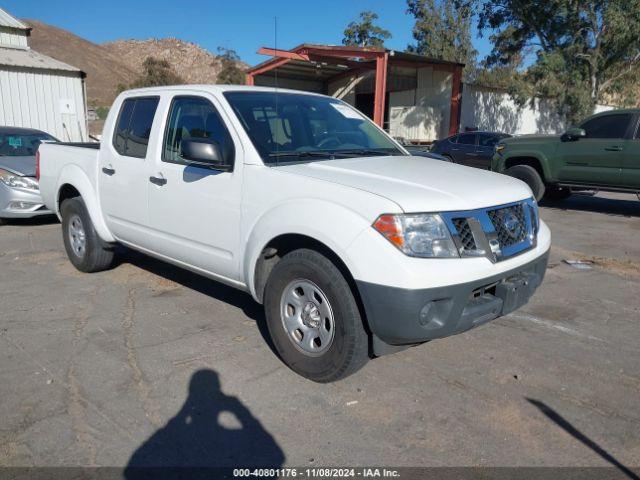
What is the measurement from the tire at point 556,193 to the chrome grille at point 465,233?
9.55 metres

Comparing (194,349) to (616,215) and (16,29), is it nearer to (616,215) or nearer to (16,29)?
(616,215)

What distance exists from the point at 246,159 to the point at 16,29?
19857 mm

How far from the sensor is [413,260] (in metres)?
2.92

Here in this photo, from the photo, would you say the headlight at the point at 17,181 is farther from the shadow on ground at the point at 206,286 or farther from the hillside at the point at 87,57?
the hillside at the point at 87,57

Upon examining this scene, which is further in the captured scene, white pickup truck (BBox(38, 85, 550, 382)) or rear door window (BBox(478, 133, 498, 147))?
rear door window (BBox(478, 133, 498, 147))

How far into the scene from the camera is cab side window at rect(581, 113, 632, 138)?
382 inches

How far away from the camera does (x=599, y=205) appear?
11766mm

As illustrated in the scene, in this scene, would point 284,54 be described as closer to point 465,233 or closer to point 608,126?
point 608,126

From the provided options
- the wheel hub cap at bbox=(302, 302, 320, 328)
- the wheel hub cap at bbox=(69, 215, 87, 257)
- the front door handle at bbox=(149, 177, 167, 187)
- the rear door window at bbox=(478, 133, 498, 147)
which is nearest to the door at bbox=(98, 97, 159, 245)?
the front door handle at bbox=(149, 177, 167, 187)

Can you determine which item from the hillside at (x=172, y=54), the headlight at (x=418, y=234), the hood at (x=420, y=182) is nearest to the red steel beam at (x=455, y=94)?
the hood at (x=420, y=182)

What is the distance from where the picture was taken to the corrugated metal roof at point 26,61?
1615 cm

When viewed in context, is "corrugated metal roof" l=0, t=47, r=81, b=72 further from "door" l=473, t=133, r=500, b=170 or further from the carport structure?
"door" l=473, t=133, r=500, b=170

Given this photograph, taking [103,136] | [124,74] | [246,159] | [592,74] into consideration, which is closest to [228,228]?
[246,159]

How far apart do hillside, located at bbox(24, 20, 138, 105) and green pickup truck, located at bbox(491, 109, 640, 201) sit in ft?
231
